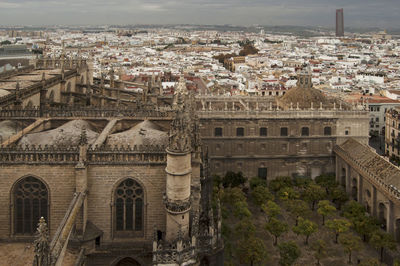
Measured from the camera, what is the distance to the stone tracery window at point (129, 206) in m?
15.9

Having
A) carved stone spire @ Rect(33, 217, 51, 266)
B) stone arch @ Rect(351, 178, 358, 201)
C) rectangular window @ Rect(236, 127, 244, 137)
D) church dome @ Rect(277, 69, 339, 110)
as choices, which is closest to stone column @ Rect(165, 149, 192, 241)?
carved stone spire @ Rect(33, 217, 51, 266)

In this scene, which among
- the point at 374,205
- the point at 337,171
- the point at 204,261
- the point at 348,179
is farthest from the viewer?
the point at 337,171

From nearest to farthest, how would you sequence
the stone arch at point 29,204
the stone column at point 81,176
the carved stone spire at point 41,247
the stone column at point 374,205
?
the carved stone spire at point 41,247, the stone column at point 81,176, the stone arch at point 29,204, the stone column at point 374,205

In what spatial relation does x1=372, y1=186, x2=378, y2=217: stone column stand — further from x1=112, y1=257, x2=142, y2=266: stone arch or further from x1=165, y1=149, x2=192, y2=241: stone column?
x1=165, y1=149, x2=192, y2=241: stone column

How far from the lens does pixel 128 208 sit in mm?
16031

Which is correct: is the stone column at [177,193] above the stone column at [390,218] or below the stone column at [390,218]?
above

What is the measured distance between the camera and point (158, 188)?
1588 cm

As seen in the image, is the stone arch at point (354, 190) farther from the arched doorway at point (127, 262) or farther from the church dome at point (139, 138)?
the arched doorway at point (127, 262)

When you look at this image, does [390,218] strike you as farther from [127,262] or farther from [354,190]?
[127,262]

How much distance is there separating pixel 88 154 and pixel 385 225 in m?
23.5

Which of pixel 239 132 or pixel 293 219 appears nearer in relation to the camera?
pixel 293 219

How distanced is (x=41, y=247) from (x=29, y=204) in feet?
15.3

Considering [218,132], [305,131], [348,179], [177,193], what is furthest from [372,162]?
[177,193]

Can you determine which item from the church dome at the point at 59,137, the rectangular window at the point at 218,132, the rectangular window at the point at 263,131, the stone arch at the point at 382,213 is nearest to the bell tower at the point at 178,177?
the church dome at the point at 59,137
